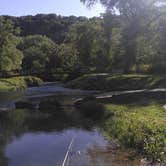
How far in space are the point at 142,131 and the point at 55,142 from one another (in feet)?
19.9

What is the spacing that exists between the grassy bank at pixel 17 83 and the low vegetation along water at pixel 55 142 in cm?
4549

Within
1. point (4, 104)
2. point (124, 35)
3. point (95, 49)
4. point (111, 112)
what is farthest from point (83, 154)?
point (95, 49)

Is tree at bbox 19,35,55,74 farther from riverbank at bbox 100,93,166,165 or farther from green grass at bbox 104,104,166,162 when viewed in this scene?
green grass at bbox 104,104,166,162

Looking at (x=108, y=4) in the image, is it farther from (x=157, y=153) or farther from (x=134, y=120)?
(x=157, y=153)

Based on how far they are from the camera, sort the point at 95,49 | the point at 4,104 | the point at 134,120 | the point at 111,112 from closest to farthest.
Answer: the point at 134,120, the point at 111,112, the point at 4,104, the point at 95,49

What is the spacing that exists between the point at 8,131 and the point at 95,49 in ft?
301

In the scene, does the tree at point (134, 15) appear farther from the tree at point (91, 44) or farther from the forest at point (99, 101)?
the tree at point (91, 44)

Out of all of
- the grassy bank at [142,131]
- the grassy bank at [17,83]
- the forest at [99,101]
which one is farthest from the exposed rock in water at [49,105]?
the grassy bank at [17,83]

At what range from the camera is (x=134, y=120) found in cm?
3512

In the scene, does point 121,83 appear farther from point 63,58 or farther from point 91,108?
point 63,58

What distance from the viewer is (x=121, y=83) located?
8444cm

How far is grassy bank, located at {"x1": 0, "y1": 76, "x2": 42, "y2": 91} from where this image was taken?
308 feet

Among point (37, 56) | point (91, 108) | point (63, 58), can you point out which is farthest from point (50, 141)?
point (37, 56)

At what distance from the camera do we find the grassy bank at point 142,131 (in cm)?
2419
